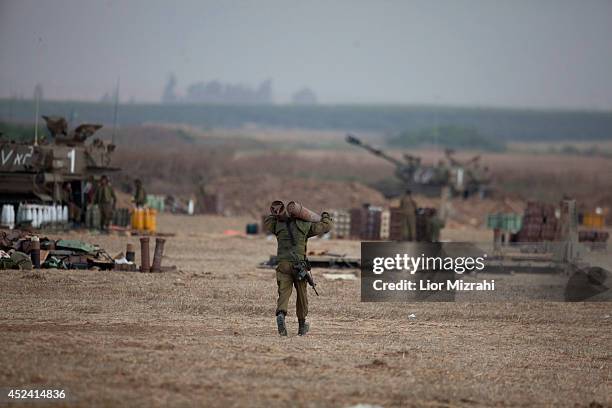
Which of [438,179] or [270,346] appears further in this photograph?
[438,179]

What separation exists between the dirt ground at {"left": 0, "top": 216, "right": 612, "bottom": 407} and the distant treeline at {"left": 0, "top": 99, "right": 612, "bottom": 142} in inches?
3834

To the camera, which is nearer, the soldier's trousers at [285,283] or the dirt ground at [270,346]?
the dirt ground at [270,346]

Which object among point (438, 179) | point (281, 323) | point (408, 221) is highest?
point (438, 179)

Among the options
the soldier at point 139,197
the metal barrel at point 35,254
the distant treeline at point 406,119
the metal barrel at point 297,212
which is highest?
the distant treeline at point 406,119

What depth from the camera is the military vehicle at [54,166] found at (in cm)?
3381

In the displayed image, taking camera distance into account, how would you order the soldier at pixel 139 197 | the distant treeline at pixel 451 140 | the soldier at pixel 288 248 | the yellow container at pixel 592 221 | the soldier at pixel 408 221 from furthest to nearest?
the distant treeline at pixel 451 140 < the yellow container at pixel 592 221 < the soldier at pixel 139 197 < the soldier at pixel 408 221 < the soldier at pixel 288 248

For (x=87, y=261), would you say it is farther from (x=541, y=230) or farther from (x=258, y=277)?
(x=541, y=230)
